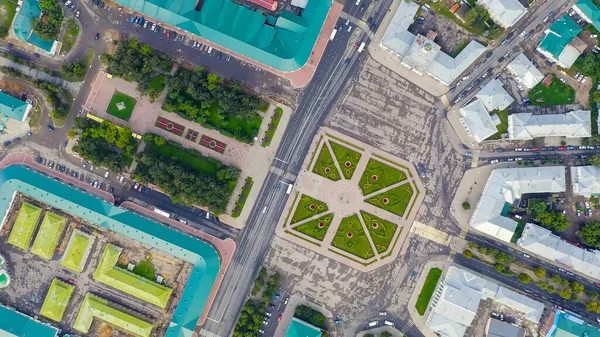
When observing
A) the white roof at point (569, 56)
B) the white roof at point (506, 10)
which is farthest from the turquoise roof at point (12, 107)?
the white roof at point (569, 56)

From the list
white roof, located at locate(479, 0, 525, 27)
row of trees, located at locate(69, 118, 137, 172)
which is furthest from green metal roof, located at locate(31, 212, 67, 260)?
white roof, located at locate(479, 0, 525, 27)

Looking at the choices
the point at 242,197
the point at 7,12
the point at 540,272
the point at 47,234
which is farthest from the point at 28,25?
the point at 540,272

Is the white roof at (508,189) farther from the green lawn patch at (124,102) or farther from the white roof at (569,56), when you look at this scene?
the green lawn patch at (124,102)

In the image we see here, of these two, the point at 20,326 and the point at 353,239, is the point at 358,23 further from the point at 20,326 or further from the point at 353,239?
the point at 20,326

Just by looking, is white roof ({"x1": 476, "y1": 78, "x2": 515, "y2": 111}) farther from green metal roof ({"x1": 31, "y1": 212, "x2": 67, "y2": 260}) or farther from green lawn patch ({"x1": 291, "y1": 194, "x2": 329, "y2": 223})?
green metal roof ({"x1": 31, "y1": 212, "x2": 67, "y2": 260})

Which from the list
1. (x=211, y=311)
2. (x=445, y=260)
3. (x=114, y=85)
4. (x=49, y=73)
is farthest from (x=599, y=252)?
(x=49, y=73)
